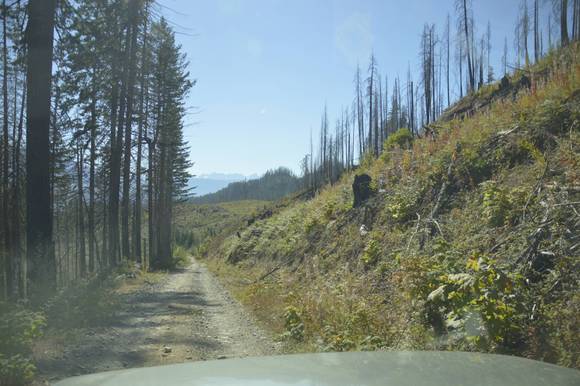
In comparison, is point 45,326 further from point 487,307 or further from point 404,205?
point 404,205

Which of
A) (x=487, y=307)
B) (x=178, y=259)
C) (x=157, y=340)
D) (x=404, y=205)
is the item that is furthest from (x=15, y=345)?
(x=178, y=259)

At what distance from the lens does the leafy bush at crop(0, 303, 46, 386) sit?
15.7 ft

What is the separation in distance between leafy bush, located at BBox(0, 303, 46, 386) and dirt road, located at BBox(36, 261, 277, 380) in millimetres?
515

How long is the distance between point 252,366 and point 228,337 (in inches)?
214

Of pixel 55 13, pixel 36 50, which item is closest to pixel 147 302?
pixel 36 50

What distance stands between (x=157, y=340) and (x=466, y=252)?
5894 millimetres

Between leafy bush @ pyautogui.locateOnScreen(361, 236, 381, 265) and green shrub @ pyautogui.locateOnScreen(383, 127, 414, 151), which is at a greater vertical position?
green shrub @ pyautogui.locateOnScreen(383, 127, 414, 151)

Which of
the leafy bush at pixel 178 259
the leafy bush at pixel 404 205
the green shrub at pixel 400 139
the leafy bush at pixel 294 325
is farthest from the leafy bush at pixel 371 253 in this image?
the leafy bush at pixel 178 259

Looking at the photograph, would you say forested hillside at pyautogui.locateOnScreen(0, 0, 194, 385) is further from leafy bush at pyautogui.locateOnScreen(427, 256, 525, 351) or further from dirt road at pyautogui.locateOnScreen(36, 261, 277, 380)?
leafy bush at pyautogui.locateOnScreen(427, 256, 525, 351)

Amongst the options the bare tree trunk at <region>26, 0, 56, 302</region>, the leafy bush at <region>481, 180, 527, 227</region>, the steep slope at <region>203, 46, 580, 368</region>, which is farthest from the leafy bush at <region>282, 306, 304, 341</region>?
the bare tree trunk at <region>26, 0, 56, 302</region>

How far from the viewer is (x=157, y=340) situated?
8352 millimetres

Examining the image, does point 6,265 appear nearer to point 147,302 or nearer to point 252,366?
point 147,302

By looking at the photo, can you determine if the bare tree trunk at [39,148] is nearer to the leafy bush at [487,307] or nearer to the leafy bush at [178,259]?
the leafy bush at [487,307]

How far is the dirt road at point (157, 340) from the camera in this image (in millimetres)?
6570
